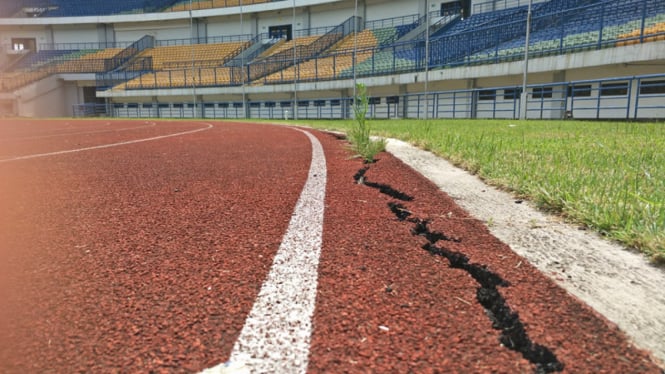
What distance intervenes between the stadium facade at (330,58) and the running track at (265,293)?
1618 cm

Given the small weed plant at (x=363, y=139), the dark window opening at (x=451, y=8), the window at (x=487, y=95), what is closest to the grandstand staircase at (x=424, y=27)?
the dark window opening at (x=451, y=8)

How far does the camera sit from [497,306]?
1.46 meters

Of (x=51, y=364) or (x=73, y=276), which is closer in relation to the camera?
(x=51, y=364)

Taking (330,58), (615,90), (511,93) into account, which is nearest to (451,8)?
(330,58)

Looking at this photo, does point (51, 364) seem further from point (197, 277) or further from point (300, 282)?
point (300, 282)

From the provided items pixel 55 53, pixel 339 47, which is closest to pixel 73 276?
pixel 339 47

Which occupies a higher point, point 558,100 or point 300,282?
point 558,100

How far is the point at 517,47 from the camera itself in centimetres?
2395

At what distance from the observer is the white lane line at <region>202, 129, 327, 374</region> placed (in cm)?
114

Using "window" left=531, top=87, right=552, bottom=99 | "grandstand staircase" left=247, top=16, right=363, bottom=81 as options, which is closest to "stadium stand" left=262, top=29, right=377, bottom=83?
"grandstand staircase" left=247, top=16, right=363, bottom=81

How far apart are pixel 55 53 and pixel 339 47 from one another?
3461 centimetres

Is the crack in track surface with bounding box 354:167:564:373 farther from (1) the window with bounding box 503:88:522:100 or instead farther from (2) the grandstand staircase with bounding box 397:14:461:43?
(2) the grandstand staircase with bounding box 397:14:461:43

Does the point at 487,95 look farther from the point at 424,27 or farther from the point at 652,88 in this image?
the point at 424,27

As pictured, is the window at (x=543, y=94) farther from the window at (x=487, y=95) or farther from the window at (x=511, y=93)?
the window at (x=487, y=95)
